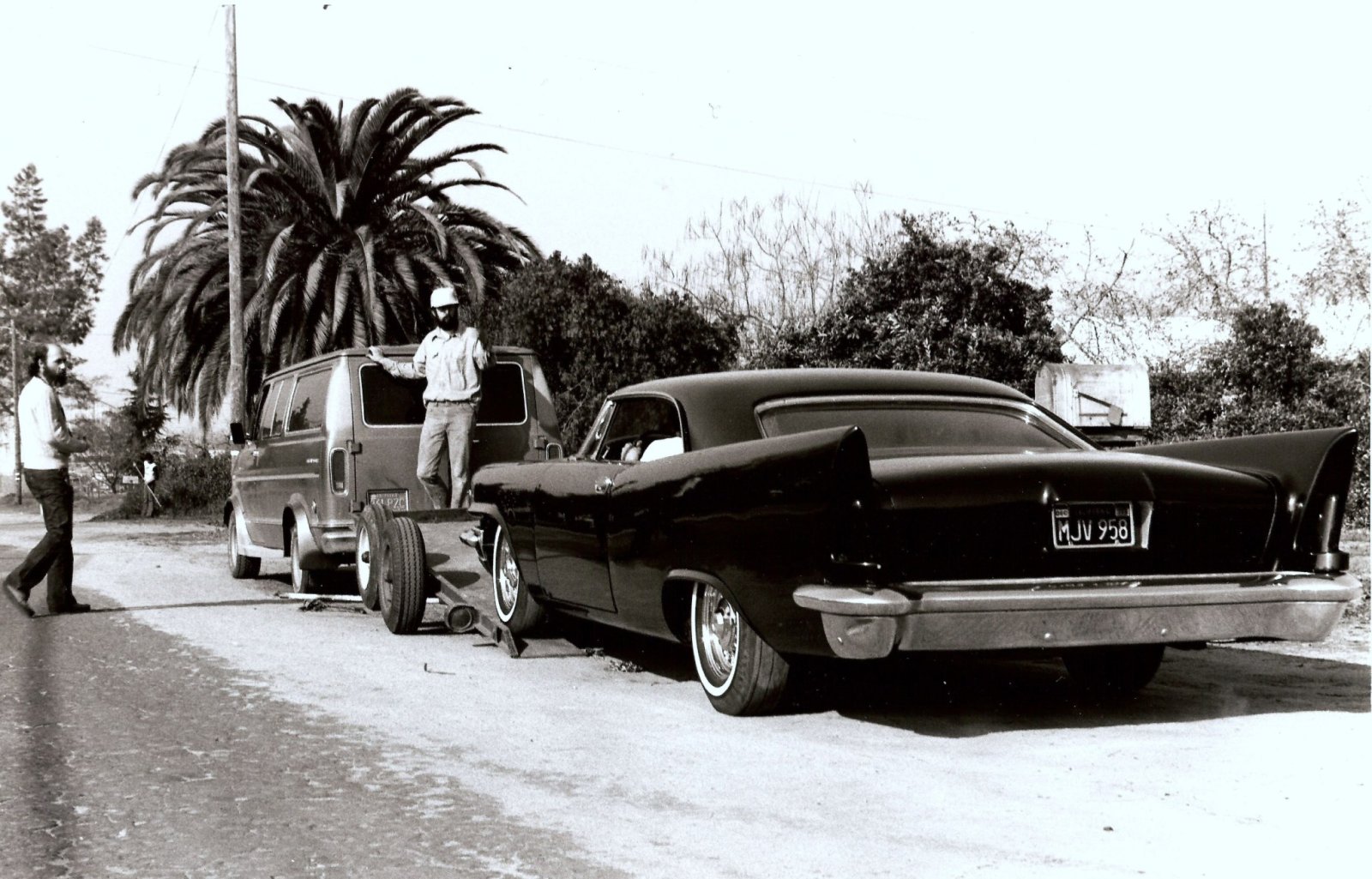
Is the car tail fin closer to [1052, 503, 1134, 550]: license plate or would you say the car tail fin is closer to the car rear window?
[1052, 503, 1134, 550]: license plate

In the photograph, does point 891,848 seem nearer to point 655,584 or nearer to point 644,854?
point 644,854

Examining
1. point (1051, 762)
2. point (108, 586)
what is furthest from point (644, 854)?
point (108, 586)

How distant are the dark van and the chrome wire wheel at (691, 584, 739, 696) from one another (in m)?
4.49

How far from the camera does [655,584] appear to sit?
20.6ft

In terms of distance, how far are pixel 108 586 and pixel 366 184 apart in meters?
15.0

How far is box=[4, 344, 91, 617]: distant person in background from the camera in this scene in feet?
34.5

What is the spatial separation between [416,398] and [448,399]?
2.14ft

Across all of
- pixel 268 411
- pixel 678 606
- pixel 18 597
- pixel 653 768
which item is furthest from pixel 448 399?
pixel 653 768

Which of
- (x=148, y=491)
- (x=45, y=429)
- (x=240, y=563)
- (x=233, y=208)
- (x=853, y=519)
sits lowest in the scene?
(x=148, y=491)

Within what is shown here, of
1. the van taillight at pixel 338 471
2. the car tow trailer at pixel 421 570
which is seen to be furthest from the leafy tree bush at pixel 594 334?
the car tow trailer at pixel 421 570

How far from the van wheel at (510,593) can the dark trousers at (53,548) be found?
3766mm

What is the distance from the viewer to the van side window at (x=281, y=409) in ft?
39.2

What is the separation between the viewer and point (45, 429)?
10.6m

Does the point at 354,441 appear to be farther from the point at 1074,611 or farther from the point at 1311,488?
the point at 1311,488
